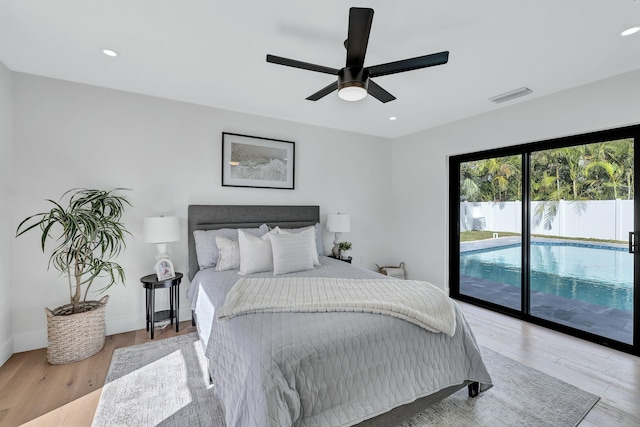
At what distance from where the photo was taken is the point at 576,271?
10.6ft

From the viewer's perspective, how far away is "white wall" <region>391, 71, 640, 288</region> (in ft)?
9.16

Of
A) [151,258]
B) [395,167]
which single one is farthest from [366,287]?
[395,167]

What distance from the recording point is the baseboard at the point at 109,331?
8.96 feet

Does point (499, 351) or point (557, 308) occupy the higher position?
point (557, 308)

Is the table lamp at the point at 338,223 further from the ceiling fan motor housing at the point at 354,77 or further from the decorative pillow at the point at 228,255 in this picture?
the ceiling fan motor housing at the point at 354,77

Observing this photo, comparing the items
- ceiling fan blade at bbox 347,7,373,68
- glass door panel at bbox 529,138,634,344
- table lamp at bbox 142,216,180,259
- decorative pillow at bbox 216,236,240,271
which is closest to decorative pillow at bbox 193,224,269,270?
decorative pillow at bbox 216,236,240,271

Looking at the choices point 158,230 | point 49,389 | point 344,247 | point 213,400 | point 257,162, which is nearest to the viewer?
point 213,400

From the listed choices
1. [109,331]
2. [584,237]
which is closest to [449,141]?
[584,237]

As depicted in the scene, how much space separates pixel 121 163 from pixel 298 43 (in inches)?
90.3

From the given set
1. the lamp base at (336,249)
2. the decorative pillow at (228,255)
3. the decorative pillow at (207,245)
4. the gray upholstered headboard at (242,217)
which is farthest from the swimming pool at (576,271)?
the decorative pillow at (207,245)

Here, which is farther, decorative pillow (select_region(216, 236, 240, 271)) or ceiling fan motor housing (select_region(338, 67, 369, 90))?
decorative pillow (select_region(216, 236, 240, 271))

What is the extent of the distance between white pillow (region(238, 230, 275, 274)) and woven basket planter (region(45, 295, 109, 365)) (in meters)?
1.39

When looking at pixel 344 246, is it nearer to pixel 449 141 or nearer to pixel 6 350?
pixel 449 141

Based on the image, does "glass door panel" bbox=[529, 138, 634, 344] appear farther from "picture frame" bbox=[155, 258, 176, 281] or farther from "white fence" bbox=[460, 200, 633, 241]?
"picture frame" bbox=[155, 258, 176, 281]
